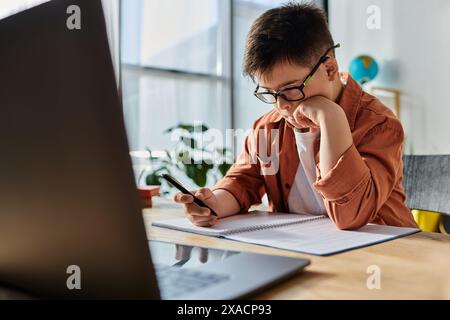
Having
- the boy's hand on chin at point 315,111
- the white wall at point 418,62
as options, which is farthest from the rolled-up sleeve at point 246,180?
the white wall at point 418,62

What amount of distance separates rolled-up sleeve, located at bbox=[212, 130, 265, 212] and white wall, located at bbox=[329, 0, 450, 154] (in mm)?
2478

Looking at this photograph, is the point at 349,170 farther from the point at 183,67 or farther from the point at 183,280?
the point at 183,67

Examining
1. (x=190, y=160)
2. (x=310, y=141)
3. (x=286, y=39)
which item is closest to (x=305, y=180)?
(x=310, y=141)

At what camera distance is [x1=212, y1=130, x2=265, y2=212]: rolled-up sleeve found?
40.7 inches

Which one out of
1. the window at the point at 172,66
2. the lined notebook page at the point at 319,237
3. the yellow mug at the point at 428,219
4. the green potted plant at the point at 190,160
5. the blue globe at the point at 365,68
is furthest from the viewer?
the blue globe at the point at 365,68

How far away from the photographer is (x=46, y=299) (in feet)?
1.31

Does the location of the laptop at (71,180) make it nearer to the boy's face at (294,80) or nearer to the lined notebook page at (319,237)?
the lined notebook page at (319,237)

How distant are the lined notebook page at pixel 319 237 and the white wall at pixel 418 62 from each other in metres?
2.77

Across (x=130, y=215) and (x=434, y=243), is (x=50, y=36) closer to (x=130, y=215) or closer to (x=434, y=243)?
(x=130, y=215)

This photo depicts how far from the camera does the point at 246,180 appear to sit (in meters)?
1.14

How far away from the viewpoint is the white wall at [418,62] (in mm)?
3160

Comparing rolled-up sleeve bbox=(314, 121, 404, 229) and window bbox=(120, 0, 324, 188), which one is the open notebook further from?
window bbox=(120, 0, 324, 188)

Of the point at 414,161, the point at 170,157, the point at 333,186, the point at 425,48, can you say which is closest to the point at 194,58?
the point at 170,157

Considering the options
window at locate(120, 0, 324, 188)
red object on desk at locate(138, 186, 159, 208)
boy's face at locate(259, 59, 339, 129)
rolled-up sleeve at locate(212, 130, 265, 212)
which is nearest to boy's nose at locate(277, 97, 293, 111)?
boy's face at locate(259, 59, 339, 129)
